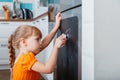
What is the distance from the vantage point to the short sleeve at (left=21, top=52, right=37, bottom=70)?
136 centimetres

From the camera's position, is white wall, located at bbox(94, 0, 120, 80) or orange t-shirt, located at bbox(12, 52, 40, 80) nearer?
white wall, located at bbox(94, 0, 120, 80)

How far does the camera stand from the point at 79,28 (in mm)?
1125

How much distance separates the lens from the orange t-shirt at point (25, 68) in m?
1.37

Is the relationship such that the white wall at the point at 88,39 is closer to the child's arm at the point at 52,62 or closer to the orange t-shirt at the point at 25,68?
the child's arm at the point at 52,62

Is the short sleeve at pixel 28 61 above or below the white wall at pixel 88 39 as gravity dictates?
below

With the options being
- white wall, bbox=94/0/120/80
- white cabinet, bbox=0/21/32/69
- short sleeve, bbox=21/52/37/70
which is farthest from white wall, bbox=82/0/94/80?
white cabinet, bbox=0/21/32/69

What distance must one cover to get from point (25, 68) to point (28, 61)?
0.06 m

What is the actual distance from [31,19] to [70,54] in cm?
345

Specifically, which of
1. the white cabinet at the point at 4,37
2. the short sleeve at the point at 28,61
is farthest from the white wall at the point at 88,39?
the white cabinet at the point at 4,37

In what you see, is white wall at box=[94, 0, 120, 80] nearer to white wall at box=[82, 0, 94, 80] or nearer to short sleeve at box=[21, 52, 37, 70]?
white wall at box=[82, 0, 94, 80]

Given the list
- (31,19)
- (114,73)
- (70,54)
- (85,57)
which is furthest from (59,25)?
(31,19)

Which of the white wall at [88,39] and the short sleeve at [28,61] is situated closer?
the white wall at [88,39]

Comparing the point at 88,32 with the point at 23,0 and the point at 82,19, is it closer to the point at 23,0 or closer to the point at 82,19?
the point at 82,19

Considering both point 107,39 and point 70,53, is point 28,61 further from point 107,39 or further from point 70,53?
point 107,39
